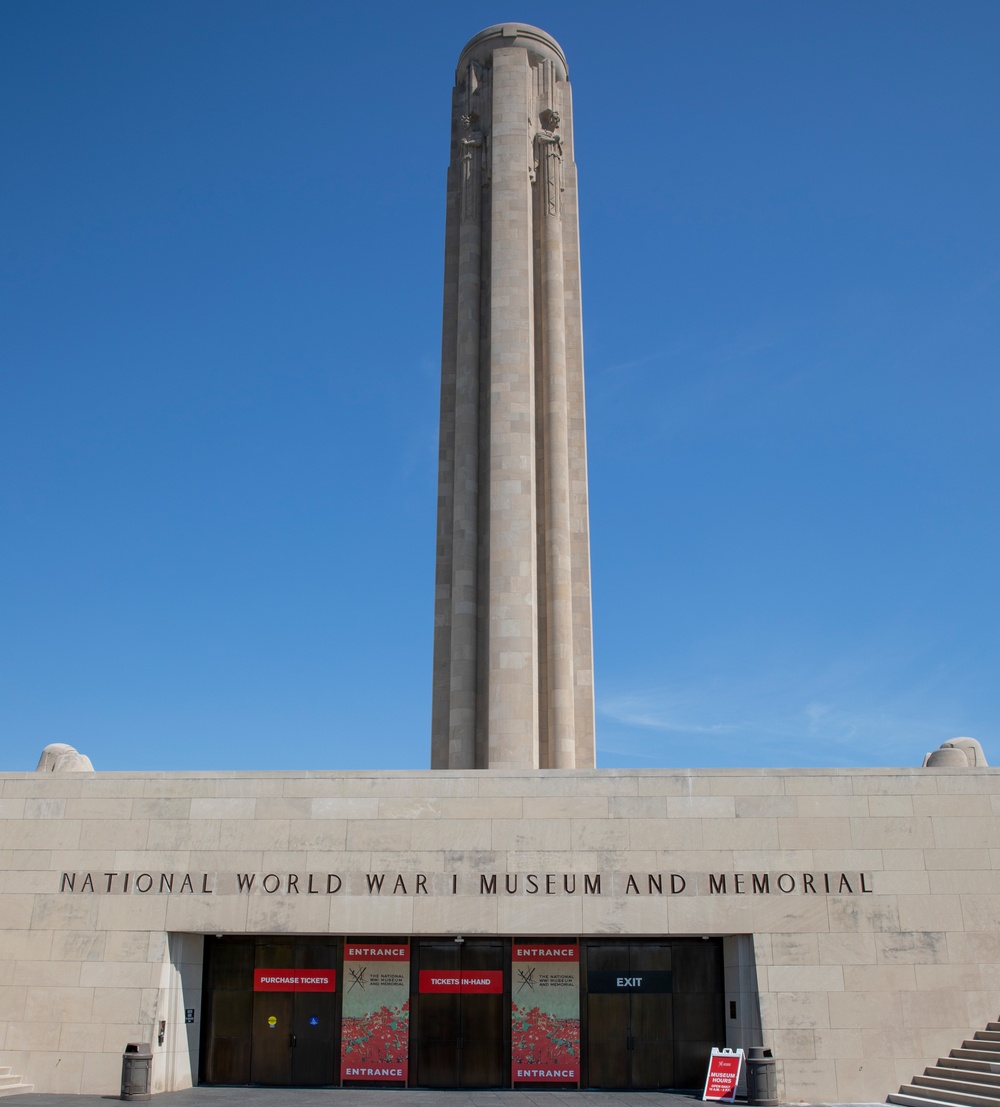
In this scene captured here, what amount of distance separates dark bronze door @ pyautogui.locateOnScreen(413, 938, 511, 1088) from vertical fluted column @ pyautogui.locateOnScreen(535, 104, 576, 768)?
348 inches

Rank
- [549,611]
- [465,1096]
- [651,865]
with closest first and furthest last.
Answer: [465,1096], [651,865], [549,611]

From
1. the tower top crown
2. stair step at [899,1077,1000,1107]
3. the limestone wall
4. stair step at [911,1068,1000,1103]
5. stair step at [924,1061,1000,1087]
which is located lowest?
stair step at [899,1077,1000,1107]

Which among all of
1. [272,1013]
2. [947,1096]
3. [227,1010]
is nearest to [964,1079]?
[947,1096]

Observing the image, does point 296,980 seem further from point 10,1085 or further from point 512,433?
point 512,433

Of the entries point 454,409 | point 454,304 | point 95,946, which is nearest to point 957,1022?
point 95,946

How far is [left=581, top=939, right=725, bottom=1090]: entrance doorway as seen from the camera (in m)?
23.8

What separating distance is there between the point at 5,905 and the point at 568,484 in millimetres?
20540

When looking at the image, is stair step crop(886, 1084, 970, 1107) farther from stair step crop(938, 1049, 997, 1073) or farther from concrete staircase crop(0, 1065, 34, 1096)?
concrete staircase crop(0, 1065, 34, 1096)

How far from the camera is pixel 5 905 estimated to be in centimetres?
2439

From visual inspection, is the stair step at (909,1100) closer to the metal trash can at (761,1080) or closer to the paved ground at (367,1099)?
the metal trash can at (761,1080)

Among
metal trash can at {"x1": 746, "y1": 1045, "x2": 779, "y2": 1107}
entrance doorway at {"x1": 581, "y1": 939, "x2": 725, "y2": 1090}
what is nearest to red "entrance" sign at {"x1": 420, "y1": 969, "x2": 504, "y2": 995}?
entrance doorway at {"x1": 581, "y1": 939, "x2": 725, "y2": 1090}

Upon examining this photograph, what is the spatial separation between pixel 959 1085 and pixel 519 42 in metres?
34.3

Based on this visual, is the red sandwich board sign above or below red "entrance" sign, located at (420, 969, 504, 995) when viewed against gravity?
below

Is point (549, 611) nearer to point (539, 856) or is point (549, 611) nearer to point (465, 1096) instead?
point (539, 856)
